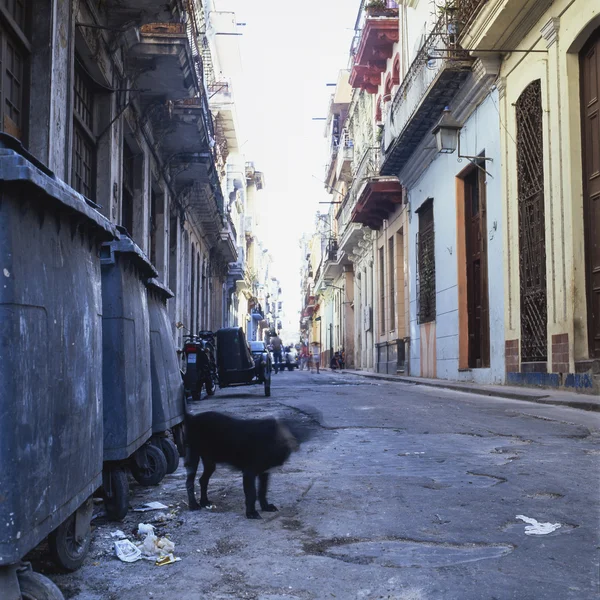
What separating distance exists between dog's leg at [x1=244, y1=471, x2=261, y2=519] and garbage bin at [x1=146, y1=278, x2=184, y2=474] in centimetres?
119

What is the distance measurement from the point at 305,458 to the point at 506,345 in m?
9.13

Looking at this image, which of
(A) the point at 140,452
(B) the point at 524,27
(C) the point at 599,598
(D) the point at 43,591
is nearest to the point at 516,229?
(B) the point at 524,27

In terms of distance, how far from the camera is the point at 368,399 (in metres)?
11.5

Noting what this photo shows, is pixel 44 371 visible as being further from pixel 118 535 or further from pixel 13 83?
pixel 13 83

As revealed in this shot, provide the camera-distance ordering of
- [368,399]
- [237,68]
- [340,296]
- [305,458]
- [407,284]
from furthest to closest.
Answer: [340,296] → [237,68] → [407,284] → [368,399] → [305,458]

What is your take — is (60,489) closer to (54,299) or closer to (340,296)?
(54,299)

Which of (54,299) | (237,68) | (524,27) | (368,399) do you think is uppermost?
(237,68)

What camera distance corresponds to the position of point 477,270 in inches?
667

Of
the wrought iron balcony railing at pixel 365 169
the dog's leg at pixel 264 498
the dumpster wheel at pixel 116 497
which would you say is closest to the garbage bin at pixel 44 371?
the dumpster wheel at pixel 116 497

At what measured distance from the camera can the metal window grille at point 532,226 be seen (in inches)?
487

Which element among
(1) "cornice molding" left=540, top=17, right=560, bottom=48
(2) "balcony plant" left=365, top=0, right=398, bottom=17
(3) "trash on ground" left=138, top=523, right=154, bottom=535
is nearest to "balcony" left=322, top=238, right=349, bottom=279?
(2) "balcony plant" left=365, top=0, right=398, bottom=17

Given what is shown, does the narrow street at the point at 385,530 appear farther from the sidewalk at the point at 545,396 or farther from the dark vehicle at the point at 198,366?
the dark vehicle at the point at 198,366

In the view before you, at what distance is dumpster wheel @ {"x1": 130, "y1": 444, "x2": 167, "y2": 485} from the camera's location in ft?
15.0

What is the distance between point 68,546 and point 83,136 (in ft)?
28.1
